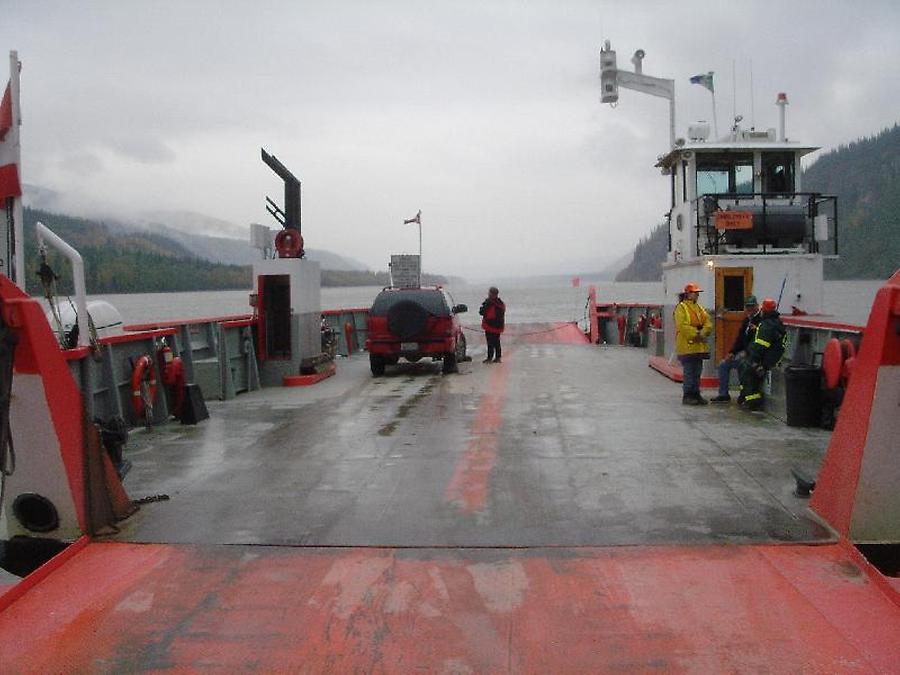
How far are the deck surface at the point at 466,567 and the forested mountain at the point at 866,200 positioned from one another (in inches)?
4102

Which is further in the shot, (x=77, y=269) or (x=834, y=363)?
(x=834, y=363)

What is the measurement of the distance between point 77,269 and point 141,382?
2.64 m

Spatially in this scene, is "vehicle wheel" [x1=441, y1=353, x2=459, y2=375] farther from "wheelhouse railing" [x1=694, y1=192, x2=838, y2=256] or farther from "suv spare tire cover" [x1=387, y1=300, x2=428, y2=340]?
"wheelhouse railing" [x1=694, y1=192, x2=838, y2=256]

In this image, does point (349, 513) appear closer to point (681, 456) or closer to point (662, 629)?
point (662, 629)

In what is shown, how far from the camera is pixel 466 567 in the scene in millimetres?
4809

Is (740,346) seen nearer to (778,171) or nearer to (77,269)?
(778,171)

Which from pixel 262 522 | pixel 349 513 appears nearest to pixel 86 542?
pixel 262 522

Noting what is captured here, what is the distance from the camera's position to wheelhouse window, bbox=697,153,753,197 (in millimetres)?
14375

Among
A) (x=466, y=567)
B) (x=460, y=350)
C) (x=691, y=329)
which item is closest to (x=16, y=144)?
(x=466, y=567)

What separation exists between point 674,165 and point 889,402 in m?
11.2

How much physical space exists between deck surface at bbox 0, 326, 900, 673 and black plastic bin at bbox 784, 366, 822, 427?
1.94ft

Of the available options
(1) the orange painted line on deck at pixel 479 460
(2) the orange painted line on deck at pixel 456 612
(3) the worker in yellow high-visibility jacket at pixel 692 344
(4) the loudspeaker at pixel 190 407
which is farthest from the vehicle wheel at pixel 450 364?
(2) the orange painted line on deck at pixel 456 612

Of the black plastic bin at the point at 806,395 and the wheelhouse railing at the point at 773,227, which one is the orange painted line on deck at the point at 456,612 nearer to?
the black plastic bin at the point at 806,395

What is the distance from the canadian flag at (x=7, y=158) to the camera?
17.6 ft
